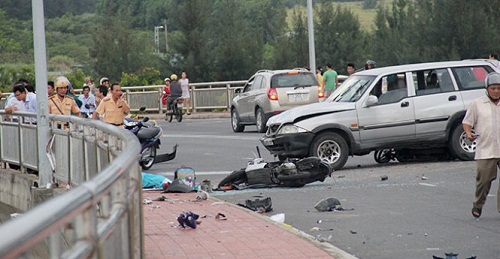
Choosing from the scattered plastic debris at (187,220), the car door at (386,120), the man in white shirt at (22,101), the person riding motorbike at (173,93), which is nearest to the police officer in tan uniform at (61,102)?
the man in white shirt at (22,101)

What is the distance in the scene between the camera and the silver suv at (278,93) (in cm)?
3011

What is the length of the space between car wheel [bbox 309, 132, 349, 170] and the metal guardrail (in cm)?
680

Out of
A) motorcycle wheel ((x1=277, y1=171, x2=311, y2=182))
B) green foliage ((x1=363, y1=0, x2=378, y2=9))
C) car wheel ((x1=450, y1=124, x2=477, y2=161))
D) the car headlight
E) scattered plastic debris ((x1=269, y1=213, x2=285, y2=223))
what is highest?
green foliage ((x1=363, y1=0, x2=378, y2=9))

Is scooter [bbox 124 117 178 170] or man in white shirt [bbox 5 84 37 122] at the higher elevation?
man in white shirt [bbox 5 84 37 122]

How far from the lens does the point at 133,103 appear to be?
50.1 meters

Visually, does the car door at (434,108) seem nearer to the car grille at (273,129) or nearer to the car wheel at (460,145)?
the car wheel at (460,145)

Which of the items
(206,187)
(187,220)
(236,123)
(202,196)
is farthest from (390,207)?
(236,123)

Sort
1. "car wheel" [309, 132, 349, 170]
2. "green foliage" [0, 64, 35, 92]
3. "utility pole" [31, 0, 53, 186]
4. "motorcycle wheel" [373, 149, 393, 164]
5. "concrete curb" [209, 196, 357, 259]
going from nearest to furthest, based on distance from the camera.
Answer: "concrete curb" [209, 196, 357, 259], "utility pole" [31, 0, 53, 186], "car wheel" [309, 132, 349, 170], "motorcycle wheel" [373, 149, 393, 164], "green foliage" [0, 64, 35, 92]

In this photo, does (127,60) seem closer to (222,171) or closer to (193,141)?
(193,141)

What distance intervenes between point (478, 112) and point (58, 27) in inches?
4040

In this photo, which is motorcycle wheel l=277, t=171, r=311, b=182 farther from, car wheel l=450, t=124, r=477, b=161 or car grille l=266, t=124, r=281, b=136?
car wheel l=450, t=124, r=477, b=161

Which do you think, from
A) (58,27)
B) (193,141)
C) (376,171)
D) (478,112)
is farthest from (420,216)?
(58,27)

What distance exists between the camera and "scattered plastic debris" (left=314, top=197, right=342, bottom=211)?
13750 mm

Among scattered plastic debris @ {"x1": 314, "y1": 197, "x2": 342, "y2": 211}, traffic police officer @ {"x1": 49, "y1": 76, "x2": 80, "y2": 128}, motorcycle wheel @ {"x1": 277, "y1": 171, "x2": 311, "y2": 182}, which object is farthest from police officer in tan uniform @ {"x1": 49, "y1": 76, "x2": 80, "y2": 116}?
scattered plastic debris @ {"x1": 314, "y1": 197, "x2": 342, "y2": 211}
